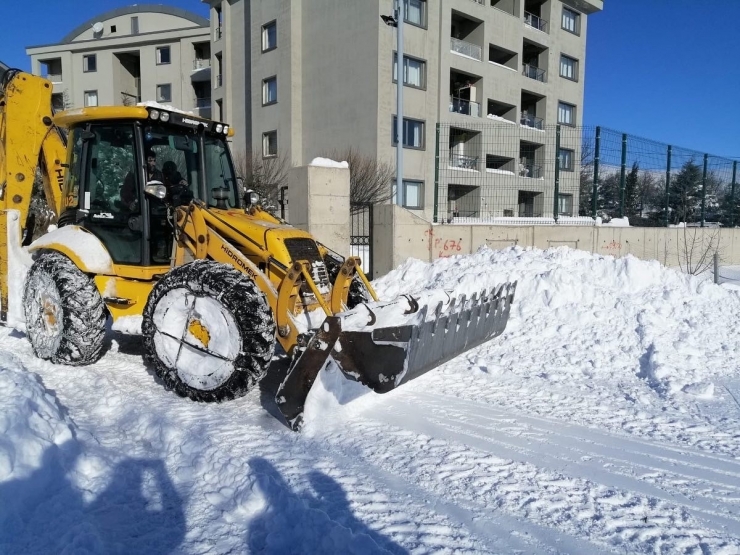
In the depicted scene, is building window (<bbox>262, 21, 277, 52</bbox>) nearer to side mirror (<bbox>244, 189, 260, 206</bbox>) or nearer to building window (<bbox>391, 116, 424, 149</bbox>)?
building window (<bbox>391, 116, 424, 149</bbox>)

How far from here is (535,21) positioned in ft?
100

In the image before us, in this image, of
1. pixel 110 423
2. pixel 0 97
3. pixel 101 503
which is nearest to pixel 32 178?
pixel 0 97

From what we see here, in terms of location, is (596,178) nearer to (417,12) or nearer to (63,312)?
(63,312)

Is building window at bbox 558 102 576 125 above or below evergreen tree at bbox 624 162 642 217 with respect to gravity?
above

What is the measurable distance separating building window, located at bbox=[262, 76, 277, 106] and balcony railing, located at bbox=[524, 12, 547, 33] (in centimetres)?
1408

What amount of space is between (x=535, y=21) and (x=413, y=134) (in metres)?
11.8

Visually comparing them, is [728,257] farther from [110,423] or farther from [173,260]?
[110,423]

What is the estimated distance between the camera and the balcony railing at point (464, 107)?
26.5 metres

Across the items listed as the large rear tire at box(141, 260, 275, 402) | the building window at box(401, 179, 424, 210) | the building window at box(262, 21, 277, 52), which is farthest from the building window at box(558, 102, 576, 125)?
the large rear tire at box(141, 260, 275, 402)

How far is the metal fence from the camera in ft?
38.6

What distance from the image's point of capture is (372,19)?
2336cm

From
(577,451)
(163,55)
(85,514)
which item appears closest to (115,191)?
(85,514)

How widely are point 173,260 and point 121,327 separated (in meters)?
0.85

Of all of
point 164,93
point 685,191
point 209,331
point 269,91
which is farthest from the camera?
point 164,93
